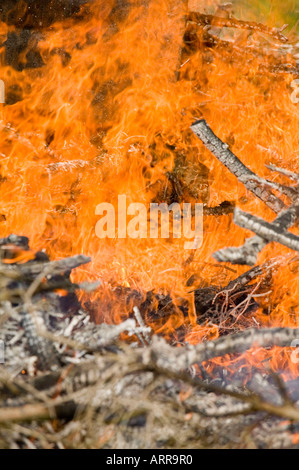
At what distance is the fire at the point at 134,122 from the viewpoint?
4.54 meters

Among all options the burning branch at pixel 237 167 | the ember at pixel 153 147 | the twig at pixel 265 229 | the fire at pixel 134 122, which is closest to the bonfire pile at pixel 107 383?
the twig at pixel 265 229

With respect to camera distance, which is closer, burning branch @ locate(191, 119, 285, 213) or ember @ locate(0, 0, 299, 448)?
burning branch @ locate(191, 119, 285, 213)

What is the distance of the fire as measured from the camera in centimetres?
454

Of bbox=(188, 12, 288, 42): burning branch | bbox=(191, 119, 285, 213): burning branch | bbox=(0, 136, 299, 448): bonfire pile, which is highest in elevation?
bbox=(188, 12, 288, 42): burning branch

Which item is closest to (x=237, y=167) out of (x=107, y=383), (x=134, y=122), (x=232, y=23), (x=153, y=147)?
(x=153, y=147)

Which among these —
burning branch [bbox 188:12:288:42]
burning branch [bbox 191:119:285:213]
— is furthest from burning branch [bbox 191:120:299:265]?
burning branch [bbox 188:12:288:42]

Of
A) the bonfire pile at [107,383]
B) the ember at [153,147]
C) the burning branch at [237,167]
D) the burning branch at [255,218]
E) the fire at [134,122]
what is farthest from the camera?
the fire at [134,122]

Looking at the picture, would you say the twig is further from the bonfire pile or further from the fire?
the fire

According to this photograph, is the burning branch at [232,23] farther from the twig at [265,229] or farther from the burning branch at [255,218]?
the twig at [265,229]

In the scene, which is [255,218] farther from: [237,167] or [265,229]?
[237,167]

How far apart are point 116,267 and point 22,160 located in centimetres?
169

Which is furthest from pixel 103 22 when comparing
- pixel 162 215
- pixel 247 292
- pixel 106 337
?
pixel 106 337
